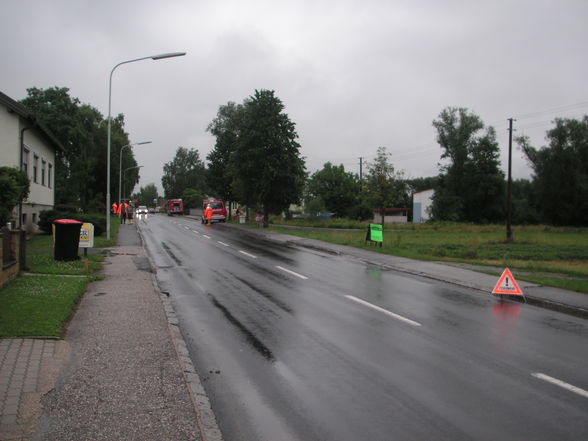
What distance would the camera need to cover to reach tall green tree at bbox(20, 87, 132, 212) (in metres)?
46.4

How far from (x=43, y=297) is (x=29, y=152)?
18.9m

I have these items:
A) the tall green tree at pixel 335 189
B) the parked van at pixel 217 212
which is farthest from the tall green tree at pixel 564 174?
the parked van at pixel 217 212

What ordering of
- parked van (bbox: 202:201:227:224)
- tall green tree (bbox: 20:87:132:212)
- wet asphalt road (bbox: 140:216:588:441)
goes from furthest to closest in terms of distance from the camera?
parked van (bbox: 202:201:227:224), tall green tree (bbox: 20:87:132:212), wet asphalt road (bbox: 140:216:588:441)

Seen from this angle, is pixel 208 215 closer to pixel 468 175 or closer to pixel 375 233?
pixel 375 233

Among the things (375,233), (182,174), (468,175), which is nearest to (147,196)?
(182,174)

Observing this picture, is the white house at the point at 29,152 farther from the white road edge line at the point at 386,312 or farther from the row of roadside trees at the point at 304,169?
the white road edge line at the point at 386,312

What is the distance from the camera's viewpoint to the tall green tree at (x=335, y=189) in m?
78.6

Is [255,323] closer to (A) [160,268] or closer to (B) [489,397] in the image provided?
(B) [489,397]

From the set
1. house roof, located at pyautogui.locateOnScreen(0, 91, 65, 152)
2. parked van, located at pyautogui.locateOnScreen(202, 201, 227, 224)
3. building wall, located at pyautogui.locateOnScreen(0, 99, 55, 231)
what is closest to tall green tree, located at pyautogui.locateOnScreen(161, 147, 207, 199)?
parked van, located at pyautogui.locateOnScreen(202, 201, 227, 224)

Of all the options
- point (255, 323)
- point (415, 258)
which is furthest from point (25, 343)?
point (415, 258)

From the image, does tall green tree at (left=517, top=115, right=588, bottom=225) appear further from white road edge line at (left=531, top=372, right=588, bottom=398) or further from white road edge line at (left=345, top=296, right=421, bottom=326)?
white road edge line at (left=531, top=372, right=588, bottom=398)

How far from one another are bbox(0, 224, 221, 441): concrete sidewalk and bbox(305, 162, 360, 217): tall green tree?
2784 inches

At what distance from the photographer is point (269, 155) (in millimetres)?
38344

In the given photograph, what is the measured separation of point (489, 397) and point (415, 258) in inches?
557
